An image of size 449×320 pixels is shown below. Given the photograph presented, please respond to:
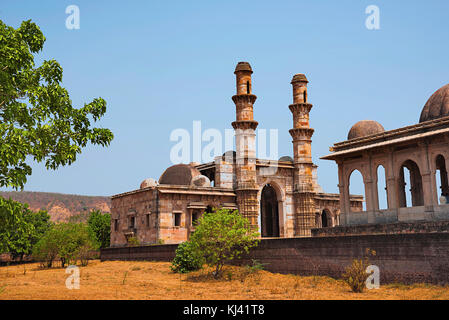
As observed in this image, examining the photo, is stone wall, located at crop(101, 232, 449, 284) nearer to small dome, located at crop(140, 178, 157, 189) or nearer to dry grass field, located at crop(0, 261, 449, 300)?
dry grass field, located at crop(0, 261, 449, 300)

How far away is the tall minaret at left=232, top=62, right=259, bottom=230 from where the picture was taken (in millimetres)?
36031

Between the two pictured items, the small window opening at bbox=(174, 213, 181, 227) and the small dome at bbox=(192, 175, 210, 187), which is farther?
the small dome at bbox=(192, 175, 210, 187)

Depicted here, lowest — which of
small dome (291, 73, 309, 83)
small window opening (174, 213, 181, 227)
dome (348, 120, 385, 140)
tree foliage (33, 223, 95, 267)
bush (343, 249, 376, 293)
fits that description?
bush (343, 249, 376, 293)

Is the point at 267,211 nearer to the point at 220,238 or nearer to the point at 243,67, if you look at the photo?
the point at 243,67

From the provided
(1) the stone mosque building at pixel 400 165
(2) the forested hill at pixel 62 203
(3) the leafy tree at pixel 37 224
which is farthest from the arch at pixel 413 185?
(2) the forested hill at pixel 62 203

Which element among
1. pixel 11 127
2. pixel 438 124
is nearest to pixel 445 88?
pixel 438 124

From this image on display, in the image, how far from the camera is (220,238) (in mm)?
21922

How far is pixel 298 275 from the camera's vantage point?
64.5 feet

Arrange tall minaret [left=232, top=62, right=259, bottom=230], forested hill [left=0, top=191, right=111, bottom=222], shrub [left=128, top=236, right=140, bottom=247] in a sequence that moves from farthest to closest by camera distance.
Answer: forested hill [left=0, top=191, right=111, bottom=222]
tall minaret [left=232, top=62, right=259, bottom=230]
shrub [left=128, top=236, right=140, bottom=247]

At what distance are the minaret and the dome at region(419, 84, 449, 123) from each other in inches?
561

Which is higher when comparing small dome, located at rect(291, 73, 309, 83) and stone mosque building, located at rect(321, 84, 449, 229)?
small dome, located at rect(291, 73, 309, 83)

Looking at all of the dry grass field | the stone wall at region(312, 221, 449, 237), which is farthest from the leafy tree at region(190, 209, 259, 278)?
the stone wall at region(312, 221, 449, 237)

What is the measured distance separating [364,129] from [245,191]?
1096cm

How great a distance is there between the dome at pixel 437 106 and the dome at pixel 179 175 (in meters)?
17.8
